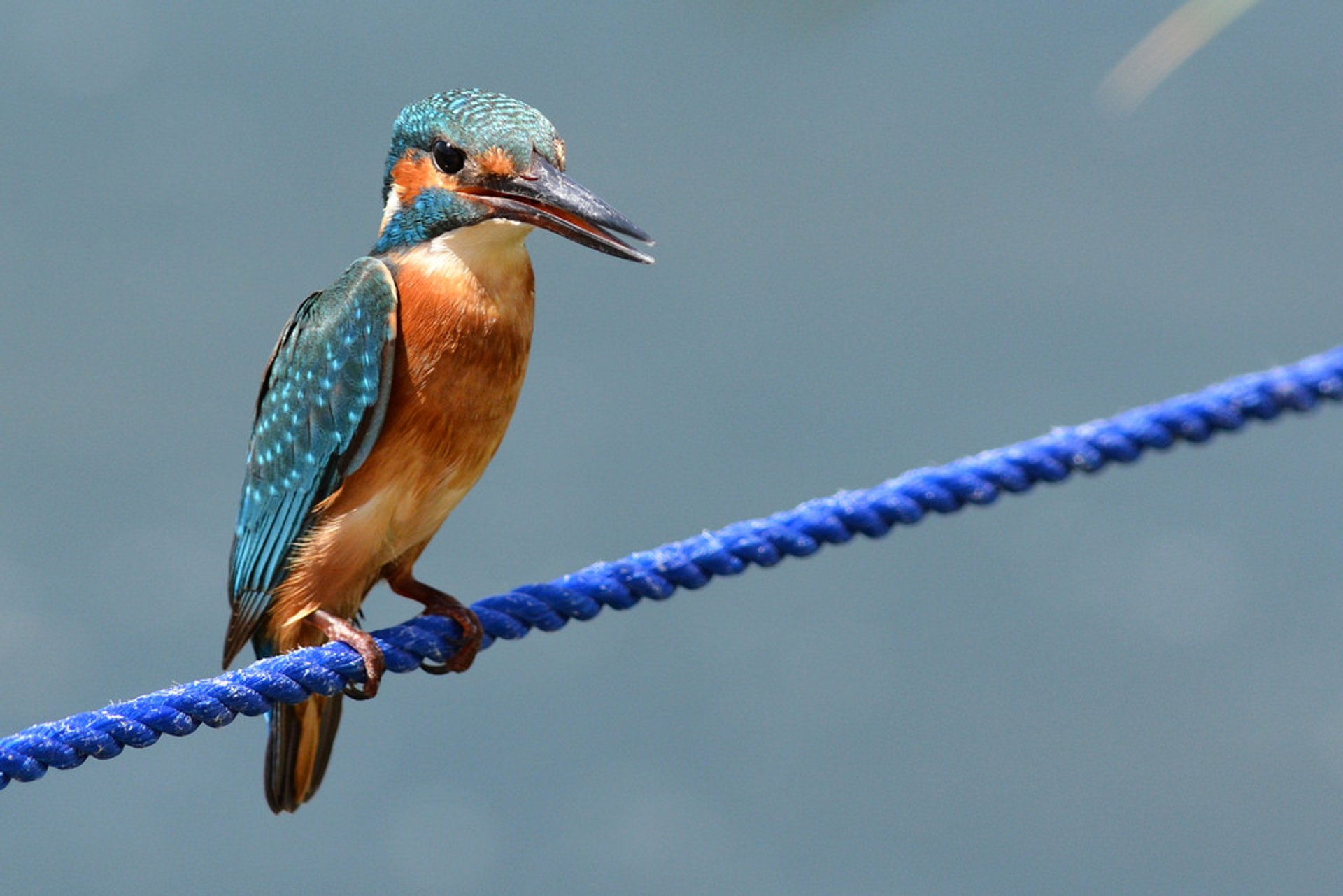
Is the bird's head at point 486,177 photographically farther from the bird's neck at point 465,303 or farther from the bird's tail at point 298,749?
the bird's tail at point 298,749

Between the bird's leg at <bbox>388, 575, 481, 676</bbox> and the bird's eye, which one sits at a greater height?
the bird's eye

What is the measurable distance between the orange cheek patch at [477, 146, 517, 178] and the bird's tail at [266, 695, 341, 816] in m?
0.82

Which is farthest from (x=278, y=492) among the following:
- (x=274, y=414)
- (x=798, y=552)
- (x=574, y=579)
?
(x=798, y=552)

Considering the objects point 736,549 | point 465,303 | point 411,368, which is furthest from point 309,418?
point 736,549

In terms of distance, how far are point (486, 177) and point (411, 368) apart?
0.26 meters

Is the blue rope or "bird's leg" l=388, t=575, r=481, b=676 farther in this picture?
"bird's leg" l=388, t=575, r=481, b=676

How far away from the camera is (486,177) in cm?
200

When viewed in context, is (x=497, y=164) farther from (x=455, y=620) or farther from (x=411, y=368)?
(x=455, y=620)

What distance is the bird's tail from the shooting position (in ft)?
7.53

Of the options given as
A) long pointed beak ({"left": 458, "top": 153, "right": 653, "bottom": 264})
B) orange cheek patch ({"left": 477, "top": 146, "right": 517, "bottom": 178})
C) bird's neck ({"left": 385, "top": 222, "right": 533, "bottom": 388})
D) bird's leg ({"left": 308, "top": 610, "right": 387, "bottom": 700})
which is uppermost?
orange cheek patch ({"left": 477, "top": 146, "right": 517, "bottom": 178})

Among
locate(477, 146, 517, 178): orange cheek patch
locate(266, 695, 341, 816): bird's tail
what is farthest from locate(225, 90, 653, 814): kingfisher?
locate(266, 695, 341, 816): bird's tail

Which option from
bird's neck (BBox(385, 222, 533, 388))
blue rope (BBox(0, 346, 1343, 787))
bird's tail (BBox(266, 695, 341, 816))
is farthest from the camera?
bird's tail (BBox(266, 695, 341, 816))

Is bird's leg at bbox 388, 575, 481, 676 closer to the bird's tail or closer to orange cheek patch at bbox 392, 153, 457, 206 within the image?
the bird's tail

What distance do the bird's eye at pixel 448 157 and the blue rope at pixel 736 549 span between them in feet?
1.84
